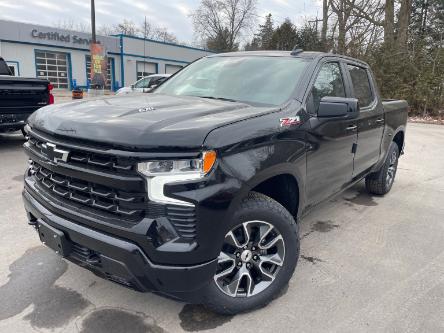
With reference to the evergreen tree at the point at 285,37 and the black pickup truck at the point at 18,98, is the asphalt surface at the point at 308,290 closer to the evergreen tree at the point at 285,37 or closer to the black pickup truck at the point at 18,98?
the black pickup truck at the point at 18,98

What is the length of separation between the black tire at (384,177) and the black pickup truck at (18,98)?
236 inches

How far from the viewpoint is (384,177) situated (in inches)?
221

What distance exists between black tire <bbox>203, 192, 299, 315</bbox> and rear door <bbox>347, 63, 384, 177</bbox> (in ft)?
5.80

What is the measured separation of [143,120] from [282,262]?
1.41 m

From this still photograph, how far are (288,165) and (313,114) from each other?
2.12ft

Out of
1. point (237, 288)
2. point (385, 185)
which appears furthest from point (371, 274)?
point (385, 185)

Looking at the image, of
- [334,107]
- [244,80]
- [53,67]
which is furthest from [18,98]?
[53,67]

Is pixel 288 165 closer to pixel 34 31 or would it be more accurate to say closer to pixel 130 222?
pixel 130 222

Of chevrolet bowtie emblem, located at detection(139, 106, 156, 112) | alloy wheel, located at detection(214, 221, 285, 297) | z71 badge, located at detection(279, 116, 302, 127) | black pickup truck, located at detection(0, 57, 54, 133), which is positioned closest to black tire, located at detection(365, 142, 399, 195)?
z71 badge, located at detection(279, 116, 302, 127)

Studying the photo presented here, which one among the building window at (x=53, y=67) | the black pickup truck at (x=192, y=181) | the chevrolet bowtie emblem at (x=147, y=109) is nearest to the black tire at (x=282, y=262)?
the black pickup truck at (x=192, y=181)

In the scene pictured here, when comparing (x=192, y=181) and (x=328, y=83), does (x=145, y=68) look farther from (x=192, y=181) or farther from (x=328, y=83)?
(x=192, y=181)

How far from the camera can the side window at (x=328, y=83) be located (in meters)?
3.52

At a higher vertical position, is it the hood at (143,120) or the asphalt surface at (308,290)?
the hood at (143,120)

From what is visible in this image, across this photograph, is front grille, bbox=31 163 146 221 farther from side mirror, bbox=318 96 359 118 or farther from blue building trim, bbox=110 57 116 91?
blue building trim, bbox=110 57 116 91
